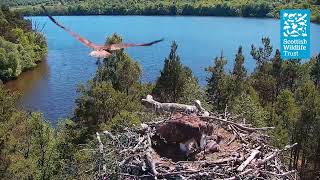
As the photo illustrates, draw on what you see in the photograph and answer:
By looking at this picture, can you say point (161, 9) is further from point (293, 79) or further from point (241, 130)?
point (241, 130)

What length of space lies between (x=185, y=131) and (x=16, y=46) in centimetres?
6812

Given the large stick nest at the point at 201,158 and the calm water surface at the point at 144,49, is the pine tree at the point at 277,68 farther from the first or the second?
the large stick nest at the point at 201,158

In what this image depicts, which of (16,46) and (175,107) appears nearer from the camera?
(175,107)

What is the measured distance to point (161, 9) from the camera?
15338cm

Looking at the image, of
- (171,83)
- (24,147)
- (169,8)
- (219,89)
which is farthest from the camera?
(169,8)

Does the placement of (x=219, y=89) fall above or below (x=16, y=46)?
below

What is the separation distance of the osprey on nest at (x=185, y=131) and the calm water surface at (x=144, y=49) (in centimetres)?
3615

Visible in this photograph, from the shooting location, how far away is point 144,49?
8612 cm

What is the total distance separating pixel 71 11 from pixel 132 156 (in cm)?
14167

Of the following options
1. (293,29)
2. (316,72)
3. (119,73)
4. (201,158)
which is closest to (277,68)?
(316,72)

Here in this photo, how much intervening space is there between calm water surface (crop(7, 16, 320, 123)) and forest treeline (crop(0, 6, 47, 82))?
1.79 meters

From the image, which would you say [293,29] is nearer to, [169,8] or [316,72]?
[316,72]

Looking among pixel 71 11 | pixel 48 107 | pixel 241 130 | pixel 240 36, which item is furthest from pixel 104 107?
pixel 71 11

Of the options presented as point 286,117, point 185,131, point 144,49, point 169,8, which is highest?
point 185,131
